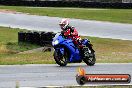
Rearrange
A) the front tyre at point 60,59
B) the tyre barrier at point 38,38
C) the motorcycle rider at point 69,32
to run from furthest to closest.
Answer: the tyre barrier at point 38,38 < the motorcycle rider at point 69,32 < the front tyre at point 60,59

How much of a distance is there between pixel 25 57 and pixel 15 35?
9.18m

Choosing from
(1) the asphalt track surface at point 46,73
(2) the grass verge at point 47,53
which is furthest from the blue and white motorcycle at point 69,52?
(2) the grass verge at point 47,53

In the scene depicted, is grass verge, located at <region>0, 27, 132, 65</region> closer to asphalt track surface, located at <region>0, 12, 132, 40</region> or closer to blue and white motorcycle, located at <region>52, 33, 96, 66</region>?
blue and white motorcycle, located at <region>52, 33, 96, 66</region>

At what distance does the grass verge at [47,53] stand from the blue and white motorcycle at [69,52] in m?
1.29

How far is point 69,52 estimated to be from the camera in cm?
1603

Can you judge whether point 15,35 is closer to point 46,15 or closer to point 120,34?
point 120,34

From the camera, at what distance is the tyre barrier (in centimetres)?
2096

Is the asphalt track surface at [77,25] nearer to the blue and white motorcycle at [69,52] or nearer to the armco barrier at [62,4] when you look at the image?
the armco barrier at [62,4]

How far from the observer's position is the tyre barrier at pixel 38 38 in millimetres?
20961

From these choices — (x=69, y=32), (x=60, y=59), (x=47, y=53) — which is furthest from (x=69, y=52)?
(x=47, y=53)

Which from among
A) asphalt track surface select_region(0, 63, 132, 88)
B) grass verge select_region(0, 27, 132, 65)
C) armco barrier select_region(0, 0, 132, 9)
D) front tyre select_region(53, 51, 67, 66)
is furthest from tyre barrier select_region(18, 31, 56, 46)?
armco barrier select_region(0, 0, 132, 9)

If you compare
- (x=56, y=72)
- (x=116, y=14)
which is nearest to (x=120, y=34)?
(x=116, y=14)

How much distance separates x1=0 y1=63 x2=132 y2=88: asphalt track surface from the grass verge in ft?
5.72

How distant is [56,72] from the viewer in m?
13.8
